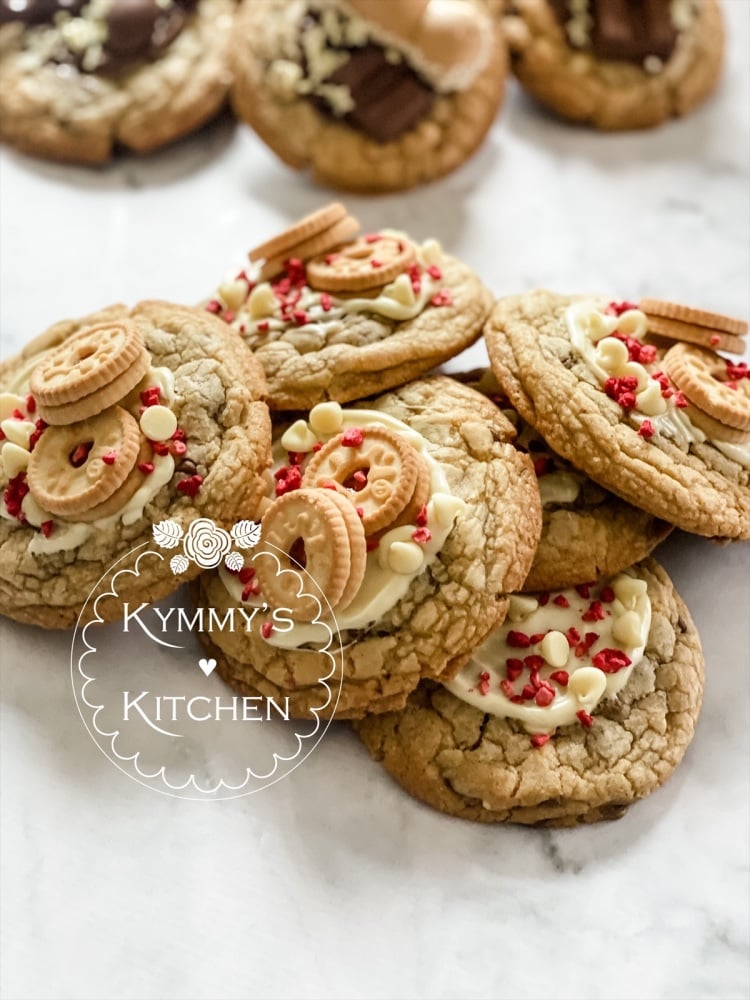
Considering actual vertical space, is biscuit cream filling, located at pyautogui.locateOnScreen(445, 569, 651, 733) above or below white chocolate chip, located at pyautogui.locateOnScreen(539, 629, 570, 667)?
below

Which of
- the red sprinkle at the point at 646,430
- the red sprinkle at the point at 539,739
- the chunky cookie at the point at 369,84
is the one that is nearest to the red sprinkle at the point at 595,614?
the red sprinkle at the point at 539,739

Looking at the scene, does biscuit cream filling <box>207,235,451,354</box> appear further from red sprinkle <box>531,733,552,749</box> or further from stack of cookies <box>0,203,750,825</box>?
red sprinkle <box>531,733,552,749</box>

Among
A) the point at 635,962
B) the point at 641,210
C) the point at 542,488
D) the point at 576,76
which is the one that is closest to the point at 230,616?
the point at 542,488

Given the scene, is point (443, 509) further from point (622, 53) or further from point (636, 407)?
point (622, 53)

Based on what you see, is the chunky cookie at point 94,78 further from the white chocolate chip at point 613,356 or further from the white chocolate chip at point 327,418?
the white chocolate chip at point 613,356

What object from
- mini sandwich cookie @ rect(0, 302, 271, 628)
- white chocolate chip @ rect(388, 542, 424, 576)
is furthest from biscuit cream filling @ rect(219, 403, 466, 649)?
mini sandwich cookie @ rect(0, 302, 271, 628)
